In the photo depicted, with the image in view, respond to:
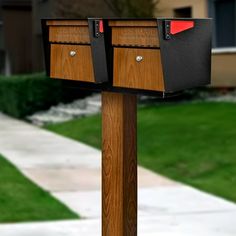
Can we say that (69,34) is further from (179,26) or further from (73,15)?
(73,15)

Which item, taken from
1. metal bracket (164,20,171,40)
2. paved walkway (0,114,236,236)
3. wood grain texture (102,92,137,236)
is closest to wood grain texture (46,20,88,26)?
wood grain texture (102,92,137,236)

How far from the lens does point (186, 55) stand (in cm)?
396

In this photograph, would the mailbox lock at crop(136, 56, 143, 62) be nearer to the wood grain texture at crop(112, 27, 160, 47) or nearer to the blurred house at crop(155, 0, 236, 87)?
the wood grain texture at crop(112, 27, 160, 47)

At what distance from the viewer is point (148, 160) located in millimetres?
12195

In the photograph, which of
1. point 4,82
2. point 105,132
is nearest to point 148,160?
point 105,132

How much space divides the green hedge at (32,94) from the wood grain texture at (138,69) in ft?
54.9

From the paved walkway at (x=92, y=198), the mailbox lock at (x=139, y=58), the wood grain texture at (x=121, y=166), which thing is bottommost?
the paved walkway at (x=92, y=198)

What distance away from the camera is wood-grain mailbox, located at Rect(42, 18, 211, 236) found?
154 inches

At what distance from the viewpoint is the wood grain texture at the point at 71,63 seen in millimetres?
4359

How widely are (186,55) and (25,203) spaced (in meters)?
5.05

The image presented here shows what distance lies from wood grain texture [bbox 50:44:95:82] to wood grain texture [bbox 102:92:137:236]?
19 cm

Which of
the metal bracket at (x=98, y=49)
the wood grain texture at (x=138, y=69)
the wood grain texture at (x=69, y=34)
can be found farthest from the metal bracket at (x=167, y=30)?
the wood grain texture at (x=69, y=34)

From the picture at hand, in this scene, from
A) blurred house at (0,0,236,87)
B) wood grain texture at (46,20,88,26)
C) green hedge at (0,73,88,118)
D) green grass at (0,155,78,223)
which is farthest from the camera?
green hedge at (0,73,88,118)

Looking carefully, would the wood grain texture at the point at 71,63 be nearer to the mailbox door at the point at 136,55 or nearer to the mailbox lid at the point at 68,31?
the mailbox lid at the point at 68,31
